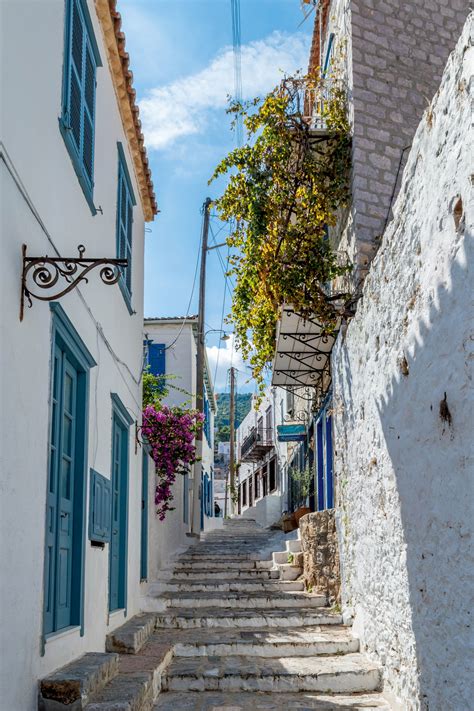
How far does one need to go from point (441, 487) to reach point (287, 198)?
5315mm

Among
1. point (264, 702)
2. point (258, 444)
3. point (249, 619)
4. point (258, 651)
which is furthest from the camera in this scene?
point (258, 444)

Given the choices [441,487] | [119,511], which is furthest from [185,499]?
[441,487]

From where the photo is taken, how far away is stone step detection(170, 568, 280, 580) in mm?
10875

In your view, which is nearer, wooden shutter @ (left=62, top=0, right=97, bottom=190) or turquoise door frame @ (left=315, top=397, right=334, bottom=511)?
wooden shutter @ (left=62, top=0, right=97, bottom=190)

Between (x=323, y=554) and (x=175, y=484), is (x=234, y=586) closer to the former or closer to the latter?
(x=323, y=554)

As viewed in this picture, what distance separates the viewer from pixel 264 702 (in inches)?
240

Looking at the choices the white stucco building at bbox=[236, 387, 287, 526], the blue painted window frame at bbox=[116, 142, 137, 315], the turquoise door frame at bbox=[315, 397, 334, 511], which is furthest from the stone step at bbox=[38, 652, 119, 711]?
the white stucco building at bbox=[236, 387, 287, 526]

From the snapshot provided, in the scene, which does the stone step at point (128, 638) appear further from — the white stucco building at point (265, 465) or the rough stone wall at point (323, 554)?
the white stucco building at point (265, 465)

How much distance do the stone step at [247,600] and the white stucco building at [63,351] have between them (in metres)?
1.01

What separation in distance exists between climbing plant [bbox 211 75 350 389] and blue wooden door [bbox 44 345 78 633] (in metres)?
3.76

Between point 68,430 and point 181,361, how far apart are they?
14569mm

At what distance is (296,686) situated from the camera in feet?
21.5

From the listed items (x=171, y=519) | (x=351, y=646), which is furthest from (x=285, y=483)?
(x=351, y=646)

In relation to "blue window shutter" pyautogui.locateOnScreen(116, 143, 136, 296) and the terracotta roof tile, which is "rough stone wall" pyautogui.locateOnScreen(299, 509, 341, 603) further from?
the terracotta roof tile
